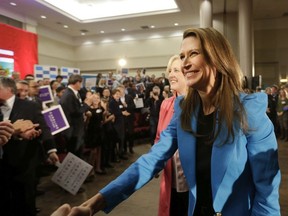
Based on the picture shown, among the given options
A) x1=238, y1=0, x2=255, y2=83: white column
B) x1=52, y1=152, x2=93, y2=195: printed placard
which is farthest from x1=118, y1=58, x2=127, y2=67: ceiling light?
x1=52, y1=152, x2=93, y2=195: printed placard

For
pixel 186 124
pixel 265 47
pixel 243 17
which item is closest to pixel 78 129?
pixel 186 124

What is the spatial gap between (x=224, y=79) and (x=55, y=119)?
301 cm

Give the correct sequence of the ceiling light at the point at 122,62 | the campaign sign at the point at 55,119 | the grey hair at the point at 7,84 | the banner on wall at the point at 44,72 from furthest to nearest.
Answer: the ceiling light at the point at 122,62
the banner on wall at the point at 44,72
the campaign sign at the point at 55,119
the grey hair at the point at 7,84

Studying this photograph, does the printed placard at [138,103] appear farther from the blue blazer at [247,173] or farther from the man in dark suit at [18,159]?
the blue blazer at [247,173]

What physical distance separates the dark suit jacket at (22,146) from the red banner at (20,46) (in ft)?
25.0

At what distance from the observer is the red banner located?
9547 millimetres

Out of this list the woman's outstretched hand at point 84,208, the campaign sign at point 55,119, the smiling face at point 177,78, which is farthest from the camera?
the campaign sign at point 55,119

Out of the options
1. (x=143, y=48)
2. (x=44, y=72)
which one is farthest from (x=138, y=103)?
(x=143, y=48)

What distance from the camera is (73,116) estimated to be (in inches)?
174

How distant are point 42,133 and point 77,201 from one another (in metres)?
1.24

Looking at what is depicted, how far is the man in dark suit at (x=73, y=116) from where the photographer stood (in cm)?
434

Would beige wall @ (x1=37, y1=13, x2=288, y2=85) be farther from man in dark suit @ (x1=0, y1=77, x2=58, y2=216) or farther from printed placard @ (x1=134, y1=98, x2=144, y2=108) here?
man in dark suit @ (x1=0, y1=77, x2=58, y2=216)

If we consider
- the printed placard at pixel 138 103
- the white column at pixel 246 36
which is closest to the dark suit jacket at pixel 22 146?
the printed placard at pixel 138 103

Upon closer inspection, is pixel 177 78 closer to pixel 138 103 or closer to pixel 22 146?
pixel 22 146
